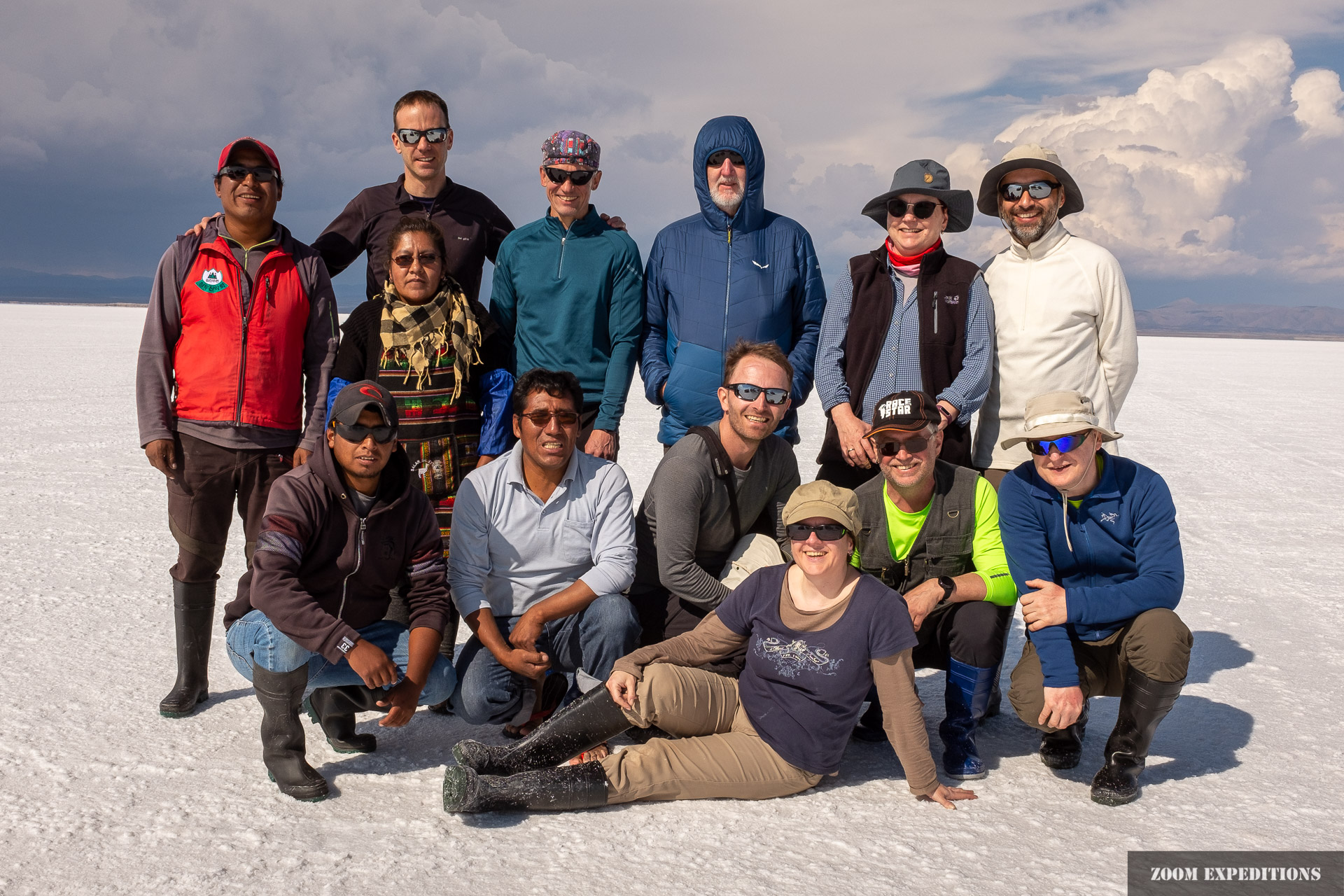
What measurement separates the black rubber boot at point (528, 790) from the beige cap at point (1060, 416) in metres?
1.94

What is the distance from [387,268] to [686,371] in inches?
55.3

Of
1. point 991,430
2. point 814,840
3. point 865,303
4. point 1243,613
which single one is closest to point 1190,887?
point 814,840

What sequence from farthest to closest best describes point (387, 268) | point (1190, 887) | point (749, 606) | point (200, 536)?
point (387, 268)
point (200, 536)
point (749, 606)
point (1190, 887)

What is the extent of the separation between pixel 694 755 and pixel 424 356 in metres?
1.97

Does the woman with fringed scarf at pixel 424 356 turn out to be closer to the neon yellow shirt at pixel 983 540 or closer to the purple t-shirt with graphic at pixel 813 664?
the purple t-shirt with graphic at pixel 813 664

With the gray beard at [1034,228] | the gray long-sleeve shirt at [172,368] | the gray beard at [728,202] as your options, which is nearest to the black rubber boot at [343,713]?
the gray long-sleeve shirt at [172,368]

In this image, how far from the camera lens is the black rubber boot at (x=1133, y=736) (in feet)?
11.6

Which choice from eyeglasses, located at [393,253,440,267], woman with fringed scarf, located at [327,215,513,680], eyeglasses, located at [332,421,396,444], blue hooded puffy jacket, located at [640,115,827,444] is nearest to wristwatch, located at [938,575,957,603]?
blue hooded puffy jacket, located at [640,115,827,444]

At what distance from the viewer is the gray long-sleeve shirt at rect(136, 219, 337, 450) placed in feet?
13.4

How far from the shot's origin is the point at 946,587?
374 cm

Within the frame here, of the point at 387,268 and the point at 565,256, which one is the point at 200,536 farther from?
the point at 565,256

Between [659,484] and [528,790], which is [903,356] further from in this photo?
[528,790]

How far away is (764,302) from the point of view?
4711 millimetres

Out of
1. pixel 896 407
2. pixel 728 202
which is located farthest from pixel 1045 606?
pixel 728 202
